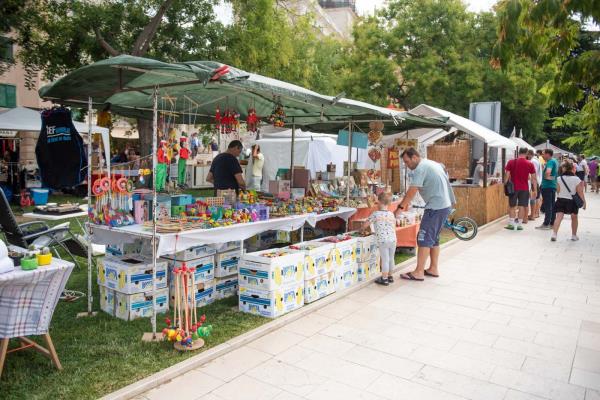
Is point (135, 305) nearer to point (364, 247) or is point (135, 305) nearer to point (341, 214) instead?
point (364, 247)

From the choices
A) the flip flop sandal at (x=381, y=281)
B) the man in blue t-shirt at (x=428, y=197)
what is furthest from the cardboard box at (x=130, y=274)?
the man in blue t-shirt at (x=428, y=197)

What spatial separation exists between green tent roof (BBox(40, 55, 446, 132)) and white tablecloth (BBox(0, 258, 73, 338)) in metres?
1.79

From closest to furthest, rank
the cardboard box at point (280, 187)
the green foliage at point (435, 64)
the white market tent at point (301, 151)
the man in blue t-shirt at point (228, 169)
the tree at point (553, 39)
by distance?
the tree at point (553, 39), the man in blue t-shirt at point (228, 169), the cardboard box at point (280, 187), the white market tent at point (301, 151), the green foliage at point (435, 64)

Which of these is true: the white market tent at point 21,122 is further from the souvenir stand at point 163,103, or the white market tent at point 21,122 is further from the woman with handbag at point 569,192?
the woman with handbag at point 569,192

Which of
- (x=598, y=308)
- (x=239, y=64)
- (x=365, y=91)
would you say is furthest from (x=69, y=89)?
(x=365, y=91)

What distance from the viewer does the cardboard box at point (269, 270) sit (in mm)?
4816

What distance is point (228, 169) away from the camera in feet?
23.4

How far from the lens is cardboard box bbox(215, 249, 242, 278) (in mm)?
Result: 5384

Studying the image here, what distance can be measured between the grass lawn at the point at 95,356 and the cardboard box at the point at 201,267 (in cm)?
34

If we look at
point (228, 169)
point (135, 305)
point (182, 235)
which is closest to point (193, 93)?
point (228, 169)

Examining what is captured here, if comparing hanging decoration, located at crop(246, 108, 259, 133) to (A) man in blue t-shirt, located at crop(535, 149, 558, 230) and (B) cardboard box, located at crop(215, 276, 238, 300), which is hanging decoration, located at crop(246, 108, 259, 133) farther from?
(A) man in blue t-shirt, located at crop(535, 149, 558, 230)

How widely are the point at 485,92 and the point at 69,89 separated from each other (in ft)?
69.9

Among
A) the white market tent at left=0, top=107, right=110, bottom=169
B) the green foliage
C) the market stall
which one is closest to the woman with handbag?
the market stall

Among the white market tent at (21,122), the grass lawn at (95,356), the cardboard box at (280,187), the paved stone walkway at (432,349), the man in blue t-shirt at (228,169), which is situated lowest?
the paved stone walkway at (432,349)
